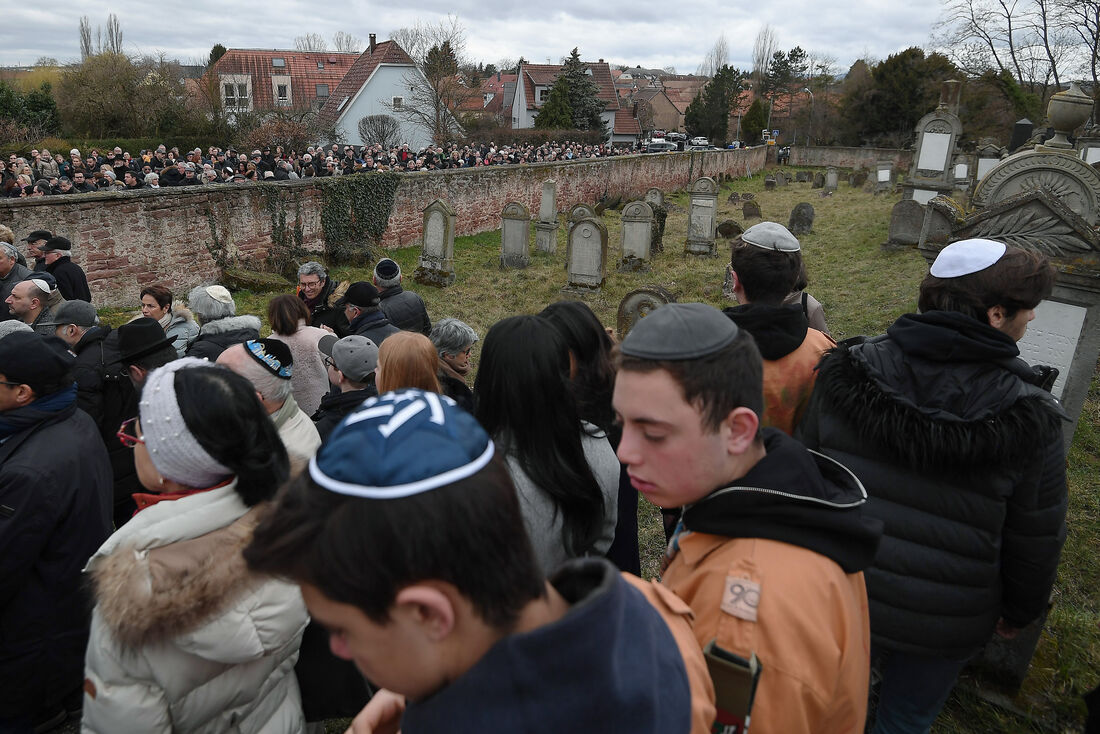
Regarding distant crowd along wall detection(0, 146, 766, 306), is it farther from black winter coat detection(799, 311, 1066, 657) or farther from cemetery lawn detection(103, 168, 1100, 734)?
black winter coat detection(799, 311, 1066, 657)

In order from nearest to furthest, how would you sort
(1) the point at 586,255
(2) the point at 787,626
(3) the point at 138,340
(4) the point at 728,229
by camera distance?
(2) the point at 787,626 < (3) the point at 138,340 < (1) the point at 586,255 < (4) the point at 728,229

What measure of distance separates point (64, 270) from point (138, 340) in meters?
4.31

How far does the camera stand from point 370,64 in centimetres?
3741

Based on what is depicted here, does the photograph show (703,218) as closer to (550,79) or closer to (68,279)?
(68,279)

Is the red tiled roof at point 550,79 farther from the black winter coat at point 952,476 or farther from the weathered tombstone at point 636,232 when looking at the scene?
the black winter coat at point 952,476

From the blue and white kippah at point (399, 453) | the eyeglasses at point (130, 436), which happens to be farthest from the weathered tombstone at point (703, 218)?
the blue and white kippah at point (399, 453)

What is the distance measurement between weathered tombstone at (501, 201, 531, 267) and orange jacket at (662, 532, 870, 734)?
12970mm

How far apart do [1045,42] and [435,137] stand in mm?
33153

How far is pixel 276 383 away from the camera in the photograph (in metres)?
2.89

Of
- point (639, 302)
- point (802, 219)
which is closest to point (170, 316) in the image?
point (639, 302)

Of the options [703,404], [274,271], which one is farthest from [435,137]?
[703,404]

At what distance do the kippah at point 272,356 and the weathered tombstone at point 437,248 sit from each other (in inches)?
384

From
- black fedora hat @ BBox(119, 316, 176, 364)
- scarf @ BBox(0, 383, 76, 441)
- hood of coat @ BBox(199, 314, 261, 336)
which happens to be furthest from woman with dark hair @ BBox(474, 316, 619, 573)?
hood of coat @ BBox(199, 314, 261, 336)

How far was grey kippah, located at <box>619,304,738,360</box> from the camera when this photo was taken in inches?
55.6
